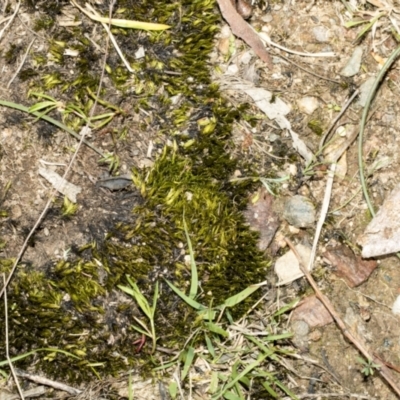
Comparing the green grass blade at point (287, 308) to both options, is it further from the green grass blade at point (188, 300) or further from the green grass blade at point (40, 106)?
the green grass blade at point (40, 106)

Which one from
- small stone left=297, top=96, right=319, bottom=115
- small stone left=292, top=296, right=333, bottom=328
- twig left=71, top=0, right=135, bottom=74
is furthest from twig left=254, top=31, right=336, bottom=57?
small stone left=292, top=296, right=333, bottom=328

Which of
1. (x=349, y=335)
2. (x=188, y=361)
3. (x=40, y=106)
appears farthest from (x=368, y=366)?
(x=40, y=106)

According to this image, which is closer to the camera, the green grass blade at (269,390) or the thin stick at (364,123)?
the green grass blade at (269,390)

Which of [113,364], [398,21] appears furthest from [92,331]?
[398,21]

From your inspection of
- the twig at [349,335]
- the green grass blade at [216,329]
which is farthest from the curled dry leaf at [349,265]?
the green grass blade at [216,329]

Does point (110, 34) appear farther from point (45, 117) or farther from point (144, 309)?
point (144, 309)

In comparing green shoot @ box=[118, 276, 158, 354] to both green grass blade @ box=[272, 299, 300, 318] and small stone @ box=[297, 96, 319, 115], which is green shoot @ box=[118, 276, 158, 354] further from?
small stone @ box=[297, 96, 319, 115]
